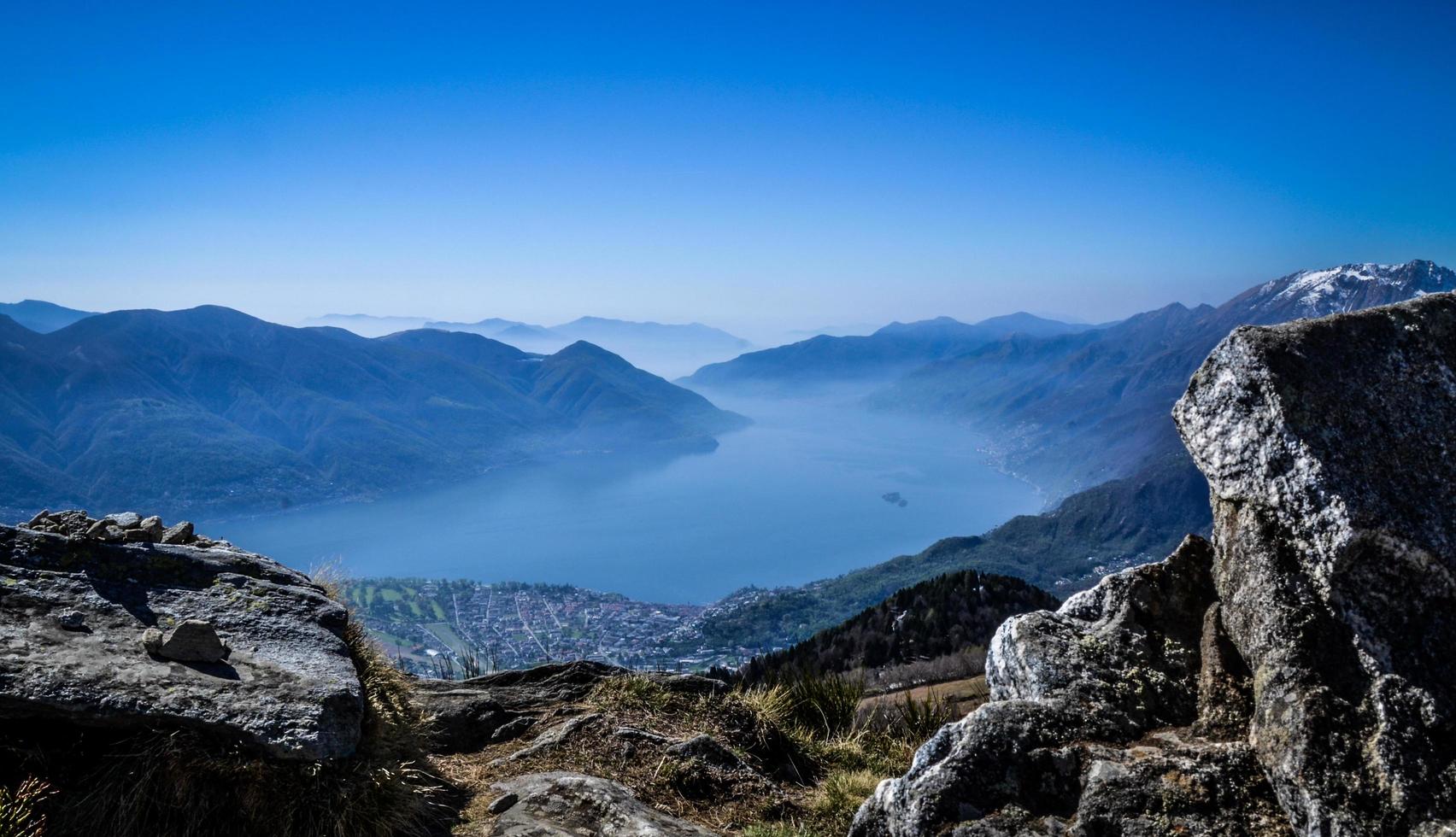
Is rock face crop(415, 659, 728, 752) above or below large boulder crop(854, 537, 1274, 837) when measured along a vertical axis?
below

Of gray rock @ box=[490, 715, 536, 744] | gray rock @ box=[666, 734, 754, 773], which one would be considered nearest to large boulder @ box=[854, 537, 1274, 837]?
gray rock @ box=[666, 734, 754, 773]

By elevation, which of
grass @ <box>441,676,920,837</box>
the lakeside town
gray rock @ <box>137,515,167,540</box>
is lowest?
the lakeside town

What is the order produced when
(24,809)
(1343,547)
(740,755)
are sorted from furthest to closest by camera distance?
(740,755)
(24,809)
(1343,547)

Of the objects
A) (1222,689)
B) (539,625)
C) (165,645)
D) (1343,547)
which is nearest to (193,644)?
(165,645)

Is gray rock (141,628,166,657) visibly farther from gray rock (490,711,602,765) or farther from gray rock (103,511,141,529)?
gray rock (490,711,602,765)

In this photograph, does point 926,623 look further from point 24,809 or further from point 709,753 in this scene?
point 24,809

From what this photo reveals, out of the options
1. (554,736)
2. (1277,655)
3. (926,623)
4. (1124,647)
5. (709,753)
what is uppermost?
(1277,655)

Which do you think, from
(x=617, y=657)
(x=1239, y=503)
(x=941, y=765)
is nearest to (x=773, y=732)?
(x=941, y=765)
